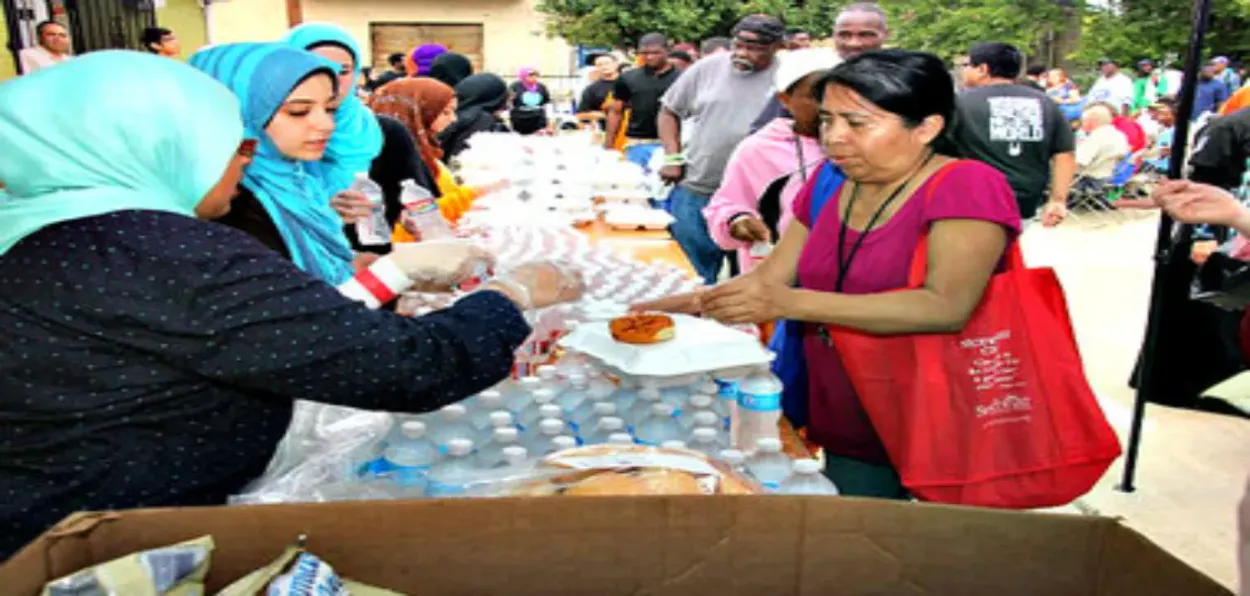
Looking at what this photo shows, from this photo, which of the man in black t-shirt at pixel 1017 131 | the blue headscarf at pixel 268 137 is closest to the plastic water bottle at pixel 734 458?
the blue headscarf at pixel 268 137

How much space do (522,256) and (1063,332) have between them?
1.93 meters

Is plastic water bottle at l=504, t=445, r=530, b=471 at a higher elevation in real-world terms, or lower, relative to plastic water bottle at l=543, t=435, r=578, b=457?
higher

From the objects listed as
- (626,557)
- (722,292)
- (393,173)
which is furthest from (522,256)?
(626,557)

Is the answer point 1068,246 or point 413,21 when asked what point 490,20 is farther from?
point 1068,246

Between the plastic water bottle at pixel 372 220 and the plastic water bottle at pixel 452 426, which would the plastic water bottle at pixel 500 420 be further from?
the plastic water bottle at pixel 372 220

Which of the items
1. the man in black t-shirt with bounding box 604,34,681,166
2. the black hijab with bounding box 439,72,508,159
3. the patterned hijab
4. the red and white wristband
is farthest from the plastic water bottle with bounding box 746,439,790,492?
the man in black t-shirt with bounding box 604,34,681,166

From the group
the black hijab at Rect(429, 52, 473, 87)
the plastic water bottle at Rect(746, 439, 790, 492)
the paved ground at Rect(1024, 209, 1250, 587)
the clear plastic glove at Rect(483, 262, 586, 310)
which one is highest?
the black hijab at Rect(429, 52, 473, 87)

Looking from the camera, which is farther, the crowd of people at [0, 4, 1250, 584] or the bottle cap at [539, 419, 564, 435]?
the bottle cap at [539, 419, 564, 435]

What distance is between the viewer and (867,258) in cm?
197

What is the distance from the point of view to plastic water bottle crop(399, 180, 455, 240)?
3.61 m

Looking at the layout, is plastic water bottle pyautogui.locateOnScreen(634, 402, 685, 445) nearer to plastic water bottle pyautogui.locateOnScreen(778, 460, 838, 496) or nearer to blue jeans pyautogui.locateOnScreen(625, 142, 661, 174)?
plastic water bottle pyautogui.locateOnScreen(778, 460, 838, 496)

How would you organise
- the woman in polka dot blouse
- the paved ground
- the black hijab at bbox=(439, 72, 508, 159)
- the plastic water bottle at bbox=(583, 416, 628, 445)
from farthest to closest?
the black hijab at bbox=(439, 72, 508, 159)
the paved ground
the plastic water bottle at bbox=(583, 416, 628, 445)
the woman in polka dot blouse

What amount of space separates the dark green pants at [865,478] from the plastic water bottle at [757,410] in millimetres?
321

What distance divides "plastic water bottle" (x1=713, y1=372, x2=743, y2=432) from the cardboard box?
96cm
